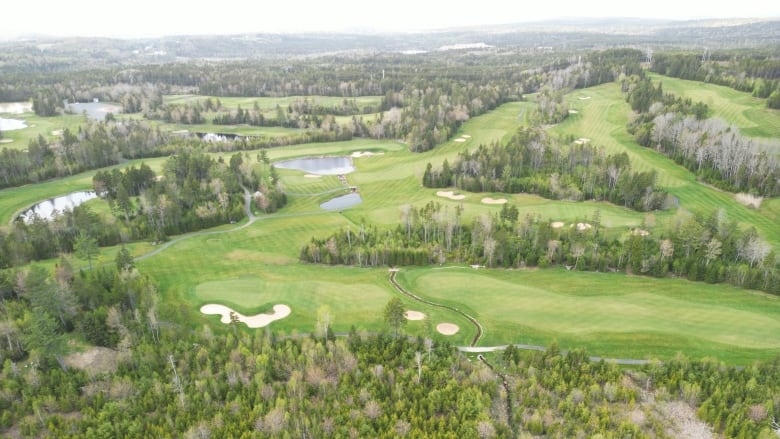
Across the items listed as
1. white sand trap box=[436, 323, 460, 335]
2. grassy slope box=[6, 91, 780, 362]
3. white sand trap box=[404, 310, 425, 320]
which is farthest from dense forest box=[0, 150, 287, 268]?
white sand trap box=[436, 323, 460, 335]

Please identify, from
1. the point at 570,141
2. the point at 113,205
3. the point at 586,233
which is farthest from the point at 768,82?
the point at 113,205

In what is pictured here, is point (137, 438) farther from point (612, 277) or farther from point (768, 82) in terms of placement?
point (768, 82)

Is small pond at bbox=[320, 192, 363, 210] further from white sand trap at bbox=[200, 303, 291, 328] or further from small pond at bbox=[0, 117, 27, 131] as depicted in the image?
small pond at bbox=[0, 117, 27, 131]

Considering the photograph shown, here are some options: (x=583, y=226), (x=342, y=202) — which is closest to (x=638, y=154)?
(x=583, y=226)

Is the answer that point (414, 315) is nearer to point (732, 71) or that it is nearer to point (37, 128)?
point (732, 71)

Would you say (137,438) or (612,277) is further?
(612,277)

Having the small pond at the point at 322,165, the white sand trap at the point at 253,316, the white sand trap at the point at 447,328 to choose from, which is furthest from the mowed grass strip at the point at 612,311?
the small pond at the point at 322,165

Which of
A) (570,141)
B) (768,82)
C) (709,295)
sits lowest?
(709,295)
